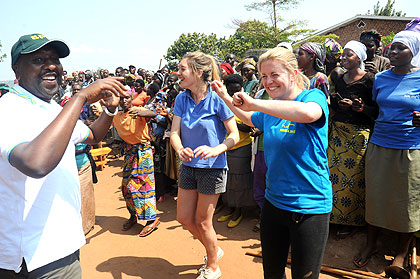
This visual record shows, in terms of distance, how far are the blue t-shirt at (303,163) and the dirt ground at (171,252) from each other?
62.1 inches

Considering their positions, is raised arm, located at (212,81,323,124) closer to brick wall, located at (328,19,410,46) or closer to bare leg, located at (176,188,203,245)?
bare leg, located at (176,188,203,245)

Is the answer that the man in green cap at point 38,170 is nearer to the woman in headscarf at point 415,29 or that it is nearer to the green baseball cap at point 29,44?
the green baseball cap at point 29,44

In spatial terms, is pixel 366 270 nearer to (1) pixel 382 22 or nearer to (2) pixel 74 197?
(2) pixel 74 197

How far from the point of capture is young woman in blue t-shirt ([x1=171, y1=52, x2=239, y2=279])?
275cm

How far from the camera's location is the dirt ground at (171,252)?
10.4 feet

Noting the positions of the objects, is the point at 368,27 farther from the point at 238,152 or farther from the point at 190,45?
the point at 190,45

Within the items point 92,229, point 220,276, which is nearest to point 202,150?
point 220,276

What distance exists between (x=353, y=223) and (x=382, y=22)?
18.9 metres

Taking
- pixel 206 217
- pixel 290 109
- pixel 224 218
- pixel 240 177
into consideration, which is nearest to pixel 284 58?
pixel 290 109

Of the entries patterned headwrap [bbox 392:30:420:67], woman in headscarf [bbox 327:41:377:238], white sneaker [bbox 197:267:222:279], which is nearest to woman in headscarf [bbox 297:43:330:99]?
woman in headscarf [bbox 327:41:377:238]

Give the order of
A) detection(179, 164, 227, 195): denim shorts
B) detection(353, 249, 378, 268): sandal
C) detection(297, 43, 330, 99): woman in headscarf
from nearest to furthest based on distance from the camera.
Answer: detection(179, 164, 227, 195): denim shorts, detection(353, 249, 378, 268): sandal, detection(297, 43, 330, 99): woman in headscarf

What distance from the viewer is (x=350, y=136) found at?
3408 millimetres

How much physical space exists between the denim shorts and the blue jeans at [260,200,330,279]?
31.7 inches

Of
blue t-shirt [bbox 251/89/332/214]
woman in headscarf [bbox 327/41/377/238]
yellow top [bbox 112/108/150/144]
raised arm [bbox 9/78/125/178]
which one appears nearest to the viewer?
raised arm [bbox 9/78/125/178]
